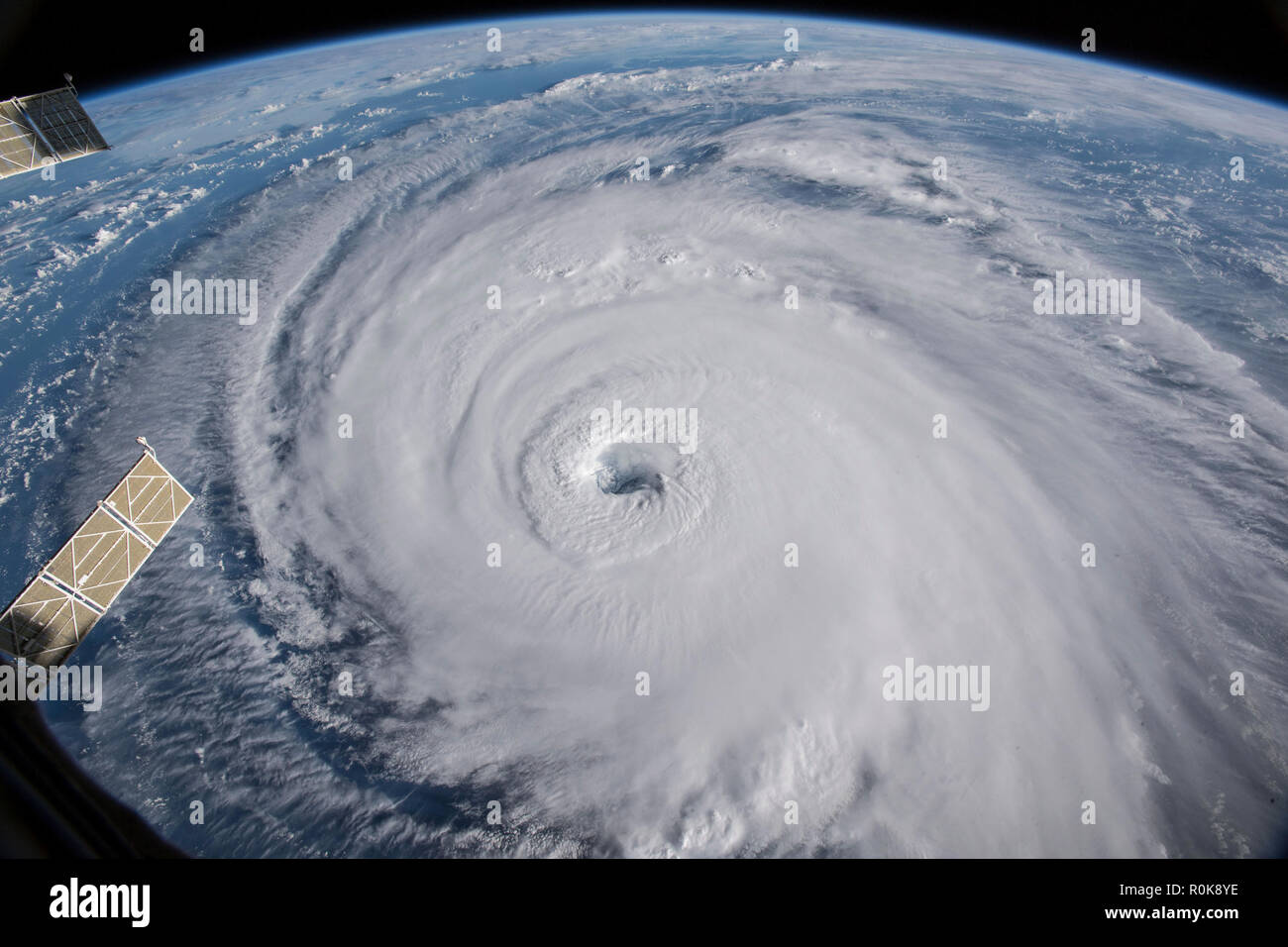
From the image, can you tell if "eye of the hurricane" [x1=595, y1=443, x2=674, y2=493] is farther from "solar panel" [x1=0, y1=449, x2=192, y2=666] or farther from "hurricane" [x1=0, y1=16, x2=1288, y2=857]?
"solar panel" [x1=0, y1=449, x2=192, y2=666]

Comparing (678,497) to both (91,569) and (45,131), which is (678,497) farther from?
(45,131)

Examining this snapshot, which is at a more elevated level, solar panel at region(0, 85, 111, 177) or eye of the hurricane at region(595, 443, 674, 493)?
solar panel at region(0, 85, 111, 177)

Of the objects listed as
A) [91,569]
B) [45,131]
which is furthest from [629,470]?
[45,131]

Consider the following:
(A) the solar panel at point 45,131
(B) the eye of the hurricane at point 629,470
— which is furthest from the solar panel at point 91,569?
(B) the eye of the hurricane at point 629,470

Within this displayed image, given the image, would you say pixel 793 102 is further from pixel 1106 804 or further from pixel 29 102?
pixel 1106 804

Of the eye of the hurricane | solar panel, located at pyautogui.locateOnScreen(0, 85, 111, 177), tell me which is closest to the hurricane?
the eye of the hurricane
